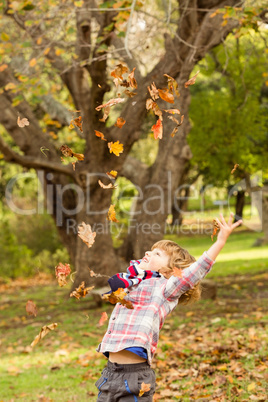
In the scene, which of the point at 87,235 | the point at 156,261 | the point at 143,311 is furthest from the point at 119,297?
the point at 87,235

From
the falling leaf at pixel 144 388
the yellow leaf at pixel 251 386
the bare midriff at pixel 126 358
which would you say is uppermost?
the bare midriff at pixel 126 358

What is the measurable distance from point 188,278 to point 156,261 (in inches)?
9.7

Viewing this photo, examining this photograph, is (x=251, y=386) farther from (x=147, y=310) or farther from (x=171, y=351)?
(x=147, y=310)

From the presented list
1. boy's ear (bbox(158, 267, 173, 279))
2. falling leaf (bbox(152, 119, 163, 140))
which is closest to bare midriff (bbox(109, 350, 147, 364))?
boy's ear (bbox(158, 267, 173, 279))

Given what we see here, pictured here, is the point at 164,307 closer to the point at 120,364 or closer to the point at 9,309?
the point at 120,364

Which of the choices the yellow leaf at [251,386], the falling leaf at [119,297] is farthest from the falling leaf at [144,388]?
the yellow leaf at [251,386]

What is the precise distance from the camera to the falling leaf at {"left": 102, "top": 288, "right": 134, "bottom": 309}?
2908mm

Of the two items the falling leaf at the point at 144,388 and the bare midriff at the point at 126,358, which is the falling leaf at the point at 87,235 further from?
the falling leaf at the point at 144,388

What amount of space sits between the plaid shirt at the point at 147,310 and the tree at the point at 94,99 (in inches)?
214

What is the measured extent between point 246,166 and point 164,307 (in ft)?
48.4

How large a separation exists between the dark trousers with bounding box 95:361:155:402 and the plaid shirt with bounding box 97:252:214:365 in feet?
0.29

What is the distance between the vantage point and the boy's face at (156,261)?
10.3 ft

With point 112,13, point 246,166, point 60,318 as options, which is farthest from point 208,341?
point 246,166

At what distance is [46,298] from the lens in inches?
485
